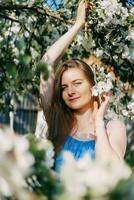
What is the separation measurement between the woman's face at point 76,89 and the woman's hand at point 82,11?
12.9 inches

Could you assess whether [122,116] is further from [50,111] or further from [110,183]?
[110,183]

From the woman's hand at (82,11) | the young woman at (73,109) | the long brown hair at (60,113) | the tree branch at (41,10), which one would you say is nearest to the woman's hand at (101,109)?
the young woman at (73,109)

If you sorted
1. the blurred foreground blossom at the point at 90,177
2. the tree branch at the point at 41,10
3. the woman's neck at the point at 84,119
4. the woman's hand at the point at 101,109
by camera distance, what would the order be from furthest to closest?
the tree branch at the point at 41,10 < the woman's neck at the point at 84,119 < the woman's hand at the point at 101,109 < the blurred foreground blossom at the point at 90,177

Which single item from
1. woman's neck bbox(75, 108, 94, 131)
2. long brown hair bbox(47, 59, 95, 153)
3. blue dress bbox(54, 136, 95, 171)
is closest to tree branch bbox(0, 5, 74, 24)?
long brown hair bbox(47, 59, 95, 153)

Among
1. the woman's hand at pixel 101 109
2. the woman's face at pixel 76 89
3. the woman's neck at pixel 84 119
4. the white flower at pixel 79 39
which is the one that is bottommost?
the woman's neck at pixel 84 119

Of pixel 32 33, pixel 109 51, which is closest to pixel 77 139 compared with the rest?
pixel 109 51

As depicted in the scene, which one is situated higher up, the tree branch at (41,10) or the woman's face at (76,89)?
the tree branch at (41,10)

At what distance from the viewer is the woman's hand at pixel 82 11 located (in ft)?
11.7

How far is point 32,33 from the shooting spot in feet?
16.7

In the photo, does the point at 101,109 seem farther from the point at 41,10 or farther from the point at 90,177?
the point at 90,177

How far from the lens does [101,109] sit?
3.27 metres

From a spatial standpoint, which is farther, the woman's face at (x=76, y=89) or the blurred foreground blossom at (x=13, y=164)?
the woman's face at (x=76, y=89)

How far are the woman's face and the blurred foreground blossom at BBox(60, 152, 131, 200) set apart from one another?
2094mm

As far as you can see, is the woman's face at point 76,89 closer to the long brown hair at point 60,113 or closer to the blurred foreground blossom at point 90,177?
the long brown hair at point 60,113
